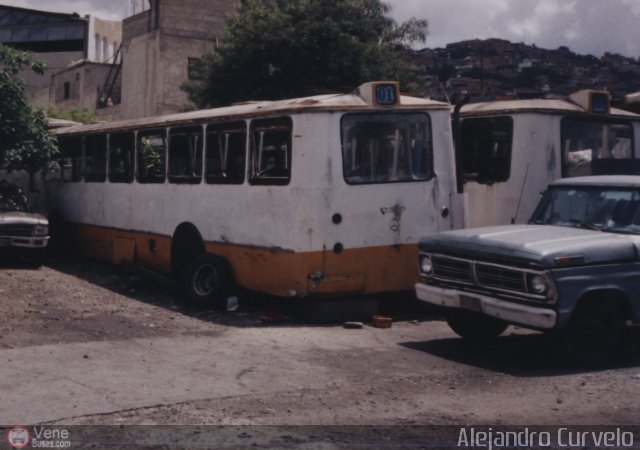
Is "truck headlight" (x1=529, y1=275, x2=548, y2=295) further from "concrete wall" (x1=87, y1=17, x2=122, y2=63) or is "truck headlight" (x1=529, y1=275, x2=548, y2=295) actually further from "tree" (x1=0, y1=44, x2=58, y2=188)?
"concrete wall" (x1=87, y1=17, x2=122, y2=63)

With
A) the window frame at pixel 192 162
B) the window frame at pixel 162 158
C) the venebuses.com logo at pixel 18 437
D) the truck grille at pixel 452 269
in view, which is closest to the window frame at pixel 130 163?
the window frame at pixel 162 158

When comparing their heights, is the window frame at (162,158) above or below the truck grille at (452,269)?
above

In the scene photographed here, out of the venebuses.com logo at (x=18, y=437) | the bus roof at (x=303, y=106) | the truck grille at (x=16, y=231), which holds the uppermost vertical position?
the bus roof at (x=303, y=106)

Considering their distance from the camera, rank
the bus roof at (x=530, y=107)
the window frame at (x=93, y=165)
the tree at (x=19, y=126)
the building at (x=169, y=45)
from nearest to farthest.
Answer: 1. the bus roof at (x=530, y=107)
2. the window frame at (x=93, y=165)
3. the tree at (x=19, y=126)
4. the building at (x=169, y=45)

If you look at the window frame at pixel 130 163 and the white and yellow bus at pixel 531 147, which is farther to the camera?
the window frame at pixel 130 163

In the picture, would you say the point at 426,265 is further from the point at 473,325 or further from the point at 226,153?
the point at 226,153

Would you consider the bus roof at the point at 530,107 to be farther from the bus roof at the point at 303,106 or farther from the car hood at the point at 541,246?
the car hood at the point at 541,246

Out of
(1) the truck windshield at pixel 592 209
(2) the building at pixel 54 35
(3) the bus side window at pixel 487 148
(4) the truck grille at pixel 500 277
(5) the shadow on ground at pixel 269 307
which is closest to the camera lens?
(4) the truck grille at pixel 500 277

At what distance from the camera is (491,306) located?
26.6 ft

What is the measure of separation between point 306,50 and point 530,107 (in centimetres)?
1245

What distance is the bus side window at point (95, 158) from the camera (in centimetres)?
1526

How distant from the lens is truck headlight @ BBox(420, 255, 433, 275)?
29.6 ft

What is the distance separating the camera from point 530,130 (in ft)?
37.7

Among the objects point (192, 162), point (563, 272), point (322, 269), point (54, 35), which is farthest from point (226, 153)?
point (54, 35)
